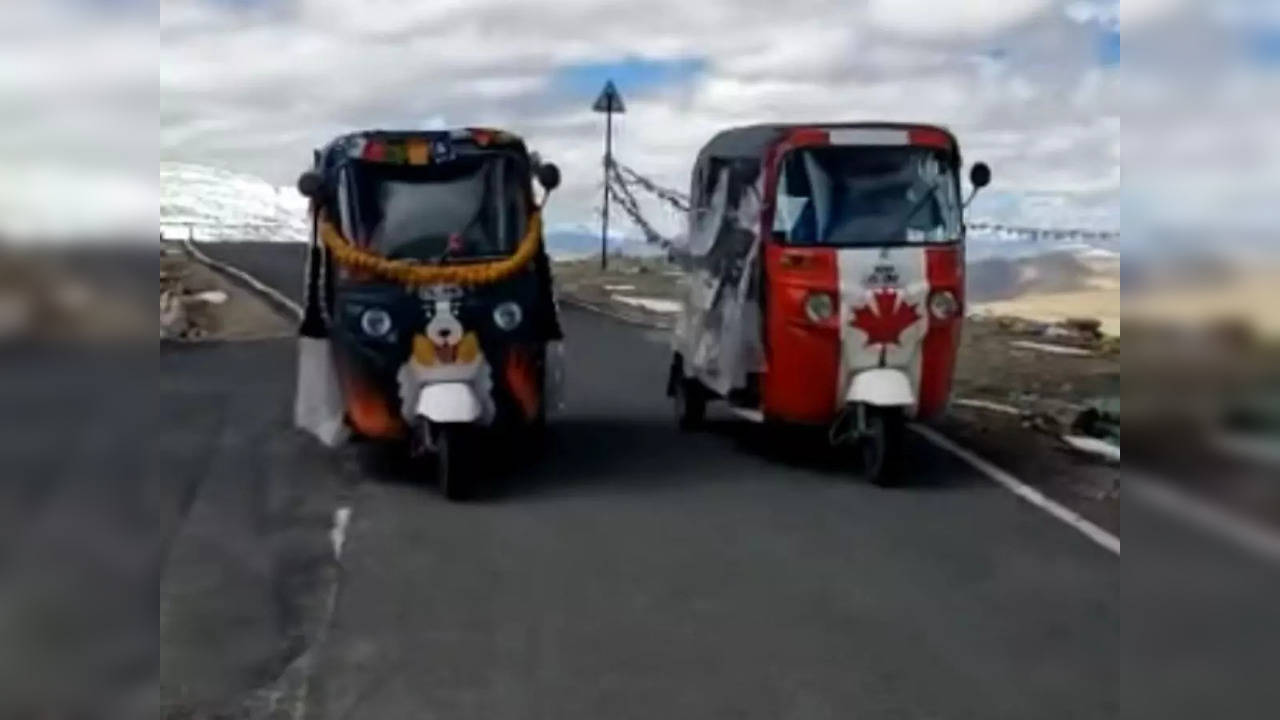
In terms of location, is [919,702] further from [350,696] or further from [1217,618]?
[1217,618]

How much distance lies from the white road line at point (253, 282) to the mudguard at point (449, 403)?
11.2m

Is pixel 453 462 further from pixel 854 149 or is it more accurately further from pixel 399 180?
pixel 854 149

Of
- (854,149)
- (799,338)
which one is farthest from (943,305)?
(854,149)

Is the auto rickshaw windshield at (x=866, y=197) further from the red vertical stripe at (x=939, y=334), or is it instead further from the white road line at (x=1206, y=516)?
the white road line at (x=1206, y=516)

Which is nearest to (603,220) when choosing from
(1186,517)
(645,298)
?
(645,298)

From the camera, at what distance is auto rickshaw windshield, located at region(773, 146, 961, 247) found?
12.1 meters

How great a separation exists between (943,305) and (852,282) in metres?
0.63

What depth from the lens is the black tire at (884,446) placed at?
1166 centimetres

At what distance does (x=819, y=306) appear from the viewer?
11852 mm

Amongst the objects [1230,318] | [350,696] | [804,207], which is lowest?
[350,696]

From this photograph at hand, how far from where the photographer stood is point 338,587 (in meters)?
8.70

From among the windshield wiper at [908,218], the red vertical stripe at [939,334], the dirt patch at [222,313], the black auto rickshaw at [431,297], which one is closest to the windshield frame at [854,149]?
the windshield wiper at [908,218]

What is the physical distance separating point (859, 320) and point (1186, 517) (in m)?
10.0

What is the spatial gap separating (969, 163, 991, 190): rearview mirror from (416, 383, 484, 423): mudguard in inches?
140
